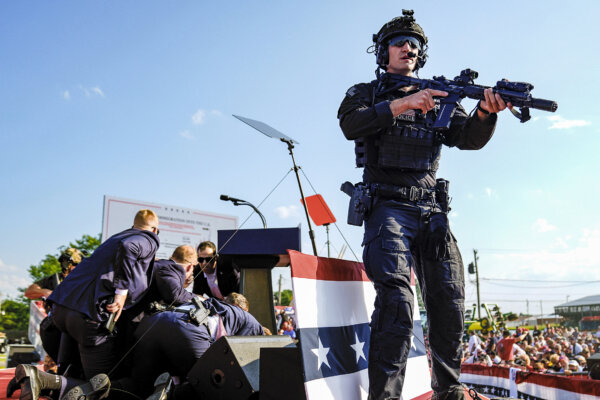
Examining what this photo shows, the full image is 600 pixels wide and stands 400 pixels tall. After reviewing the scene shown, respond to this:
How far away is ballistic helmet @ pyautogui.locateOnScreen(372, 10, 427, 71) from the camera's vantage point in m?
2.90

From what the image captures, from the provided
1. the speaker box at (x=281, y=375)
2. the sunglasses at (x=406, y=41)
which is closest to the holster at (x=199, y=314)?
the speaker box at (x=281, y=375)

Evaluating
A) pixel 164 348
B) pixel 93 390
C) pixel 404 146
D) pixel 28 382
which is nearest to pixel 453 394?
pixel 404 146

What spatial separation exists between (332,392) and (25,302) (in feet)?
220

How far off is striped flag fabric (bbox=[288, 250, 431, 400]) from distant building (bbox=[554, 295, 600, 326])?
74.4m

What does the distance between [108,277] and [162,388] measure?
106cm

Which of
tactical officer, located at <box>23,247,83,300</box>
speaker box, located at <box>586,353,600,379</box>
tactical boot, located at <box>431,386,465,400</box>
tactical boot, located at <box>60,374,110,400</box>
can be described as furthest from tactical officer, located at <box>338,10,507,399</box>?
speaker box, located at <box>586,353,600,379</box>

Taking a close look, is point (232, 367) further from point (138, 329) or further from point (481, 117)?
point (481, 117)

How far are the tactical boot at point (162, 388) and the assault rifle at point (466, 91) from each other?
2.03 meters

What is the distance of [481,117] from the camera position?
277 centimetres

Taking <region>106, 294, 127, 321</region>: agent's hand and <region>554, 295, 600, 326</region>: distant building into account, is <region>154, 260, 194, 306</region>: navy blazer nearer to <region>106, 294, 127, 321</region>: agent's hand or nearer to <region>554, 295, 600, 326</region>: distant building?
<region>106, 294, 127, 321</region>: agent's hand

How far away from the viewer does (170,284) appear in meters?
3.76

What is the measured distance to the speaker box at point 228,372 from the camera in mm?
2744

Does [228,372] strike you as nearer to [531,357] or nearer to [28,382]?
[28,382]

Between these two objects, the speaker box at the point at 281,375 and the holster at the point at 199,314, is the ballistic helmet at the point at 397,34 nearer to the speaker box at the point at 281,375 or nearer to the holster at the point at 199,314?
the speaker box at the point at 281,375
